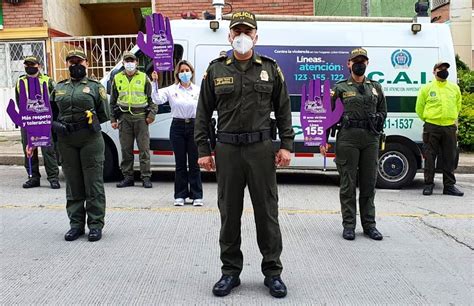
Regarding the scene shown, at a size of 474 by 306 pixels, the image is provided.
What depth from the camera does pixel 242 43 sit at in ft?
13.3

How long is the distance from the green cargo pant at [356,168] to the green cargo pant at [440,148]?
2.92 meters

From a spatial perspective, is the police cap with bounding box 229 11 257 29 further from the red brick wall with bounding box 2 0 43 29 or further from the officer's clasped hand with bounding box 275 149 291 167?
the red brick wall with bounding box 2 0 43 29

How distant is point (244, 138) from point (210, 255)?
1.58 metres

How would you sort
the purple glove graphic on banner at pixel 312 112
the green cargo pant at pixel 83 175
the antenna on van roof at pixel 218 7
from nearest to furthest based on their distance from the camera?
the green cargo pant at pixel 83 175 < the purple glove graphic on banner at pixel 312 112 < the antenna on van roof at pixel 218 7

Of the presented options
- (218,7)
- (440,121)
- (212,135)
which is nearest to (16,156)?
(218,7)

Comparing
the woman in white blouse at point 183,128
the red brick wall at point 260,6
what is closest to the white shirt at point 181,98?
the woman in white blouse at point 183,128

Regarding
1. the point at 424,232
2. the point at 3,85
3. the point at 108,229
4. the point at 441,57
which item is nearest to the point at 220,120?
the point at 108,229

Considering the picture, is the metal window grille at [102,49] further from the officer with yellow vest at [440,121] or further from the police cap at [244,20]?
the police cap at [244,20]

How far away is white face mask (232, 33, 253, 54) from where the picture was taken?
4.04 m

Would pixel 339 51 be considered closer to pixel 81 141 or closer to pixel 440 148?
pixel 440 148

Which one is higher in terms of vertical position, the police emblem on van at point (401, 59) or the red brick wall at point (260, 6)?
the red brick wall at point (260, 6)

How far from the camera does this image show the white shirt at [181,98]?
7.13m

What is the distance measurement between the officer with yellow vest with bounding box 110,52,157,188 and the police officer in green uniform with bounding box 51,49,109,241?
Answer: 2.59 metres

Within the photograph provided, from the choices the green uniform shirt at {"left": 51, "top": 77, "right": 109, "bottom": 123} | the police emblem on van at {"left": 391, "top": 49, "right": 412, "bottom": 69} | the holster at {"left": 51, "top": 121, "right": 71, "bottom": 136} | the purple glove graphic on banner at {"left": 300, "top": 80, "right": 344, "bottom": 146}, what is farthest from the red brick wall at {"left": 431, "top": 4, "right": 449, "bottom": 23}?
the holster at {"left": 51, "top": 121, "right": 71, "bottom": 136}
